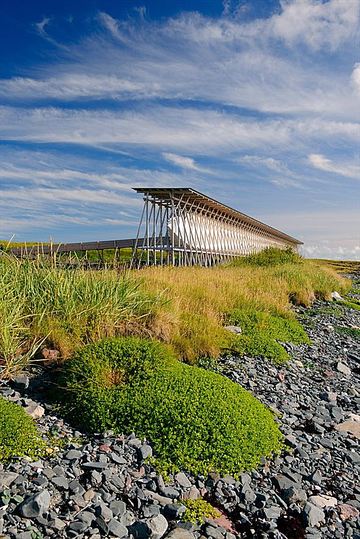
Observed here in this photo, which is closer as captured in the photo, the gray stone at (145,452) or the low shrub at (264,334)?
the gray stone at (145,452)

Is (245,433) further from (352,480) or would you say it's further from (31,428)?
(31,428)

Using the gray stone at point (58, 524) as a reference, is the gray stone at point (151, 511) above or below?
below

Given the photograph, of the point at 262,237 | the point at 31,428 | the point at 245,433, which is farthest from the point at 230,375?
the point at 262,237

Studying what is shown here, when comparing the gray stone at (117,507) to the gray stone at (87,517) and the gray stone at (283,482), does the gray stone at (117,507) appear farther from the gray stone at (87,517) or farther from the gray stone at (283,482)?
the gray stone at (283,482)

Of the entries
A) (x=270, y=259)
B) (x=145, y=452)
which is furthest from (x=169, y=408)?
(x=270, y=259)

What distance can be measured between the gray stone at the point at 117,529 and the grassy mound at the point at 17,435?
1.28m

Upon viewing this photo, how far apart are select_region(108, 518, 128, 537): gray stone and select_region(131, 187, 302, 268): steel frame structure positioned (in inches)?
902

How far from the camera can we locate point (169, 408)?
232 inches

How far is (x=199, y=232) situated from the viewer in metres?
40.1

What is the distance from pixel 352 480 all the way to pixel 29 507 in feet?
11.6

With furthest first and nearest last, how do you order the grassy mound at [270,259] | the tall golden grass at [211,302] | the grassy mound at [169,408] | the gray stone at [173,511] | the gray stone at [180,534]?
the grassy mound at [270,259], the tall golden grass at [211,302], the grassy mound at [169,408], the gray stone at [173,511], the gray stone at [180,534]

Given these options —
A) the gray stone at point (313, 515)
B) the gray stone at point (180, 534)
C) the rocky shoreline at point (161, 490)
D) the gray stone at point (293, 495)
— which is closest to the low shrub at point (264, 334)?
the rocky shoreline at point (161, 490)

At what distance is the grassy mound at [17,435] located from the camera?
16.7ft

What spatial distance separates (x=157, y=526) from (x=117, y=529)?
1.16 ft
